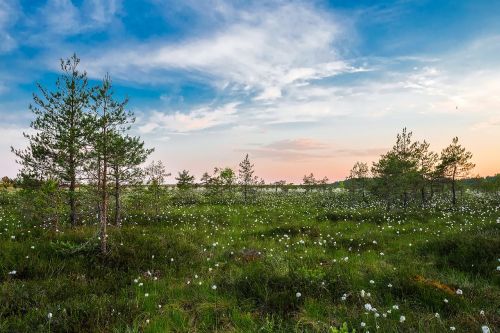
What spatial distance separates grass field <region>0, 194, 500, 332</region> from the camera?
5.12 m

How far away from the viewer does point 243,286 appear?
6.73 m

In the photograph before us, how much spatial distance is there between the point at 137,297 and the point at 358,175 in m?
47.0

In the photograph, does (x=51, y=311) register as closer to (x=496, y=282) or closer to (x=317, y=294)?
(x=317, y=294)

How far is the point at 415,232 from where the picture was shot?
13.9 m

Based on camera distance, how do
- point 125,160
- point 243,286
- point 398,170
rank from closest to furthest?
point 243,286 → point 125,160 → point 398,170

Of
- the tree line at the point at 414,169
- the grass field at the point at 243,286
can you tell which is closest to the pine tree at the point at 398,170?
the tree line at the point at 414,169

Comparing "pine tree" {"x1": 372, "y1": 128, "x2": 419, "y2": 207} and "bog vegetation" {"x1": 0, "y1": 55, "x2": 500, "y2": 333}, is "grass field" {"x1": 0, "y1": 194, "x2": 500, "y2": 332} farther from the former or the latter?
"pine tree" {"x1": 372, "y1": 128, "x2": 419, "y2": 207}

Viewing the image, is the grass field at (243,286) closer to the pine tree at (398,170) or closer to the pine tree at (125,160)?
the pine tree at (125,160)

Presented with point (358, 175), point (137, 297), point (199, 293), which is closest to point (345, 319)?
point (199, 293)

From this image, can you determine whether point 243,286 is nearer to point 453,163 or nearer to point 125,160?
point 125,160

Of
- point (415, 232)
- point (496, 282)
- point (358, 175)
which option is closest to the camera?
point (496, 282)

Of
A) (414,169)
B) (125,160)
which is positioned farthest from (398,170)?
(125,160)

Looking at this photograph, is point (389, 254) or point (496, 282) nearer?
point (496, 282)

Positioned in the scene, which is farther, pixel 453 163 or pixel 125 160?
pixel 453 163
